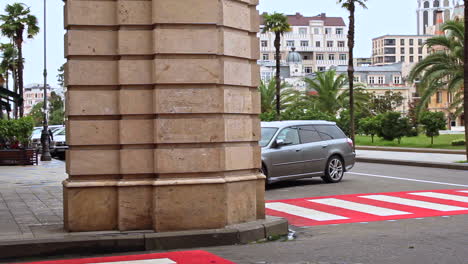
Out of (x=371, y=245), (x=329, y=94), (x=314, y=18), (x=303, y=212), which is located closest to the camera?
(x=371, y=245)

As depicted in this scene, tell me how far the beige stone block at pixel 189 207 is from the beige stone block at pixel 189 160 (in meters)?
0.23

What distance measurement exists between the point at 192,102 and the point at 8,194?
7.03 metres

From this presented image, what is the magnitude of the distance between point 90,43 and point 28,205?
4.17 m

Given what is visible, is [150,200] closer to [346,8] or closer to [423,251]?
[423,251]

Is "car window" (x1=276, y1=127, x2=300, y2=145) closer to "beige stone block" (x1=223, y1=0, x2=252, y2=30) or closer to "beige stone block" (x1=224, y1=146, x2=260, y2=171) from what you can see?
"beige stone block" (x1=224, y1=146, x2=260, y2=171)

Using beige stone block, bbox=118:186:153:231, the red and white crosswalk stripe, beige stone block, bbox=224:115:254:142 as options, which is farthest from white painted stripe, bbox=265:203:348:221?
beige stone block, bbox=118:186:153:231

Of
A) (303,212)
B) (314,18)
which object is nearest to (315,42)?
(314,18)

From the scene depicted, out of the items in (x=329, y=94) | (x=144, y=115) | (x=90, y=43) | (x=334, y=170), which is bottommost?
(x=334, y=170)

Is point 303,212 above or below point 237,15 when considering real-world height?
below

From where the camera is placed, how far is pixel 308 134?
1825 cm

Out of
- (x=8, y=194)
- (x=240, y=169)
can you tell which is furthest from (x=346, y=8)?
(x=240, y=169)

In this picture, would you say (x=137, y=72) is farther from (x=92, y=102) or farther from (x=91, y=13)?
(x=91, y=13)

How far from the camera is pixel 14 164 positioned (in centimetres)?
2848

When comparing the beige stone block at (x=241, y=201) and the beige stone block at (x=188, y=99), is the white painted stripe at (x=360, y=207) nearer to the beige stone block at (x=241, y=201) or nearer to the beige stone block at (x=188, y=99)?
the beige stone block at (x=241, y=201)
